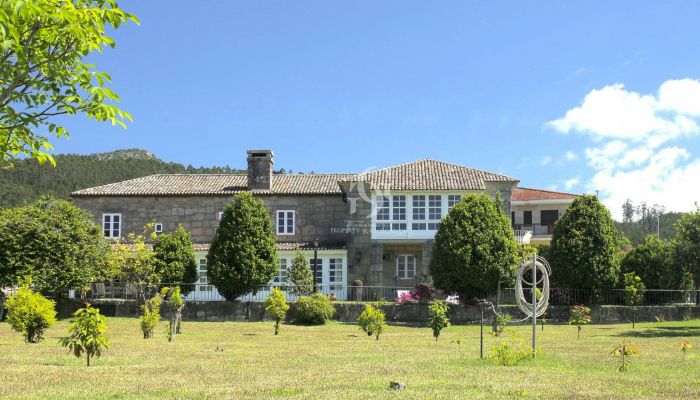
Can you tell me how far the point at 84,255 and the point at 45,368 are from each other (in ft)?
57.7

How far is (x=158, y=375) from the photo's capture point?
11.2 metres

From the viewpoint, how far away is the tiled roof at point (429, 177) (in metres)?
33.8

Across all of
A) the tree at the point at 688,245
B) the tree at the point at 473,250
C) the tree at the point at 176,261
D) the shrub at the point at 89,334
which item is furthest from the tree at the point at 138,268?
the tree at the point at 688,245

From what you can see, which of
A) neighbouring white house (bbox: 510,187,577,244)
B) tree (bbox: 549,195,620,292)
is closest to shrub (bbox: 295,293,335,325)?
tree (bbox: 549,195,620,292)

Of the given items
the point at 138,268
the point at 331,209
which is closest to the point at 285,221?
the point at 331,209

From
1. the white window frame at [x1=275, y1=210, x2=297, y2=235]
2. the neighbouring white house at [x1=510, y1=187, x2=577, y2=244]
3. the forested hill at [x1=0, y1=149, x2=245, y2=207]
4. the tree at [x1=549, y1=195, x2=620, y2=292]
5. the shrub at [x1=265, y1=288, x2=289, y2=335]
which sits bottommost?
the shrub at [x1=265, y1=288, x2=289, y2=335]

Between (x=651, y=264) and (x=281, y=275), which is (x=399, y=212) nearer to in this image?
(x=281, y=275)

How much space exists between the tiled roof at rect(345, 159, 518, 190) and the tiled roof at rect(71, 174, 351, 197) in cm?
272

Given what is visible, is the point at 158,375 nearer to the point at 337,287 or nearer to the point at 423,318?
the point at 423,318

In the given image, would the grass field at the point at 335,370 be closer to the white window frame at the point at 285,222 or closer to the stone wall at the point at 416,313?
the stone wall at the point at 416,313

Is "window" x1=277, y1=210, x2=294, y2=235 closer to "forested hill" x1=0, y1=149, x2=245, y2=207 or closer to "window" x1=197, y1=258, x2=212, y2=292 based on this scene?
"window" x1=197, y1=258, x2=212, y2=292

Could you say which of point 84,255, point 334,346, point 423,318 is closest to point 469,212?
point 423,318

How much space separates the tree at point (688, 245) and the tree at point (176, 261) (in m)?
19.2

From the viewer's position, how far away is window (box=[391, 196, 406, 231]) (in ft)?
111
